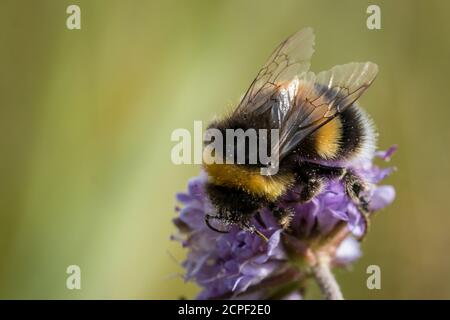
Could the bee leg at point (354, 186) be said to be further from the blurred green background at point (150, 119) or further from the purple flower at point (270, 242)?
the blurred green background at point (150, 119)

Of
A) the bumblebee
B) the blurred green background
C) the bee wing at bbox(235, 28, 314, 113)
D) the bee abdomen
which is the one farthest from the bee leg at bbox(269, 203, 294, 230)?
the blurred green background

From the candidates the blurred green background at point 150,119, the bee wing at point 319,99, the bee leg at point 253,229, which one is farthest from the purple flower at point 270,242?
the blurred green background at point 150,119

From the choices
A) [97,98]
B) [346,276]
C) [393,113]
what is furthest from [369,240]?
[97,98]

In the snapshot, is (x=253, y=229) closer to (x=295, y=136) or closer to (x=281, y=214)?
(x=281, y=214)

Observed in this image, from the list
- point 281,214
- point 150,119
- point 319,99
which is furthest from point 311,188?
point 150,119


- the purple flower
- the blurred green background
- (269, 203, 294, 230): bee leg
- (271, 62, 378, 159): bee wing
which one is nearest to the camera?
(271, 62, 378, 159): bee wing

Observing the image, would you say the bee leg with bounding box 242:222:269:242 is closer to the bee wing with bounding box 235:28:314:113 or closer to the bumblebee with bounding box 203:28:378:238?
the bumblebee with bounding box 203:28:378:238

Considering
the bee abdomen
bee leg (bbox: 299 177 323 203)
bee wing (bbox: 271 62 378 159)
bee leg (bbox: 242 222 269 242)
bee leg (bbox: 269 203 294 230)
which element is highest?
bee wing (bbox: 271 62 378 159)
